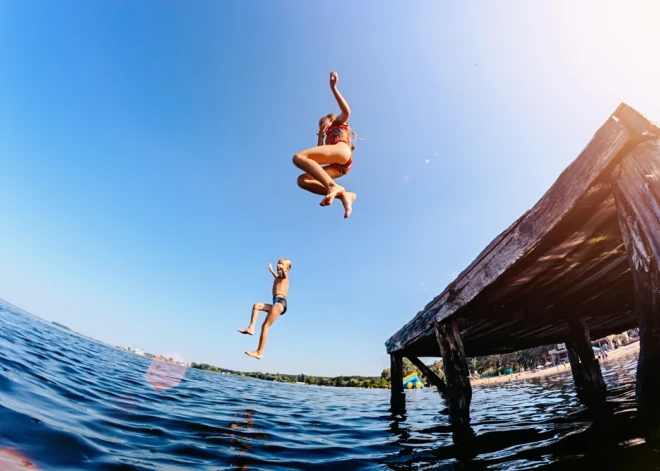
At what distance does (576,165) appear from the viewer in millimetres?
2645

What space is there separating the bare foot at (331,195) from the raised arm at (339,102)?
102cm

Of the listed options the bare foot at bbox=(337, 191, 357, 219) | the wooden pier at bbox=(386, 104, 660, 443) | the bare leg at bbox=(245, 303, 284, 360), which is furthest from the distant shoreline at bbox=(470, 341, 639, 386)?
the bare foot at bbox=(337, 191, 357, 219)

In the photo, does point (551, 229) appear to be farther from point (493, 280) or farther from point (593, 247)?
point (593, 247)

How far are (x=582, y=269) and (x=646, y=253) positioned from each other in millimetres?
2792

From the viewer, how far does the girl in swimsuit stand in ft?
12.4

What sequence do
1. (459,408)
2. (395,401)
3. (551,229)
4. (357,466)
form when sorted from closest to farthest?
(551,229), (357,466), (459,408), (395,401)

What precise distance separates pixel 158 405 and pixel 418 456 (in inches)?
191

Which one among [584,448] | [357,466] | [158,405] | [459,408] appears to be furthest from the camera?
[158,405]

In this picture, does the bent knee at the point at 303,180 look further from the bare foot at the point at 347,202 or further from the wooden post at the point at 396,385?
the wooden post at the point at 396,385

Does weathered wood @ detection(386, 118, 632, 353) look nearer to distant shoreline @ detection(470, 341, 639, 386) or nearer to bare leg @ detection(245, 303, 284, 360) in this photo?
bare leg @ detection(245, 303, 284, 360)

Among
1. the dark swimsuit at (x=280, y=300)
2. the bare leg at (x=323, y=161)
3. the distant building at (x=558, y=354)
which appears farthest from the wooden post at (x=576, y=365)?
the distant building at (x=558, y=354)

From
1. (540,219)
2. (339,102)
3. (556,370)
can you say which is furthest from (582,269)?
(556,370)

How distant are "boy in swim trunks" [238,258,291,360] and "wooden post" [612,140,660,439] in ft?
13.7

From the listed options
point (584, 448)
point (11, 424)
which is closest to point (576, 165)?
point (584, 448)
